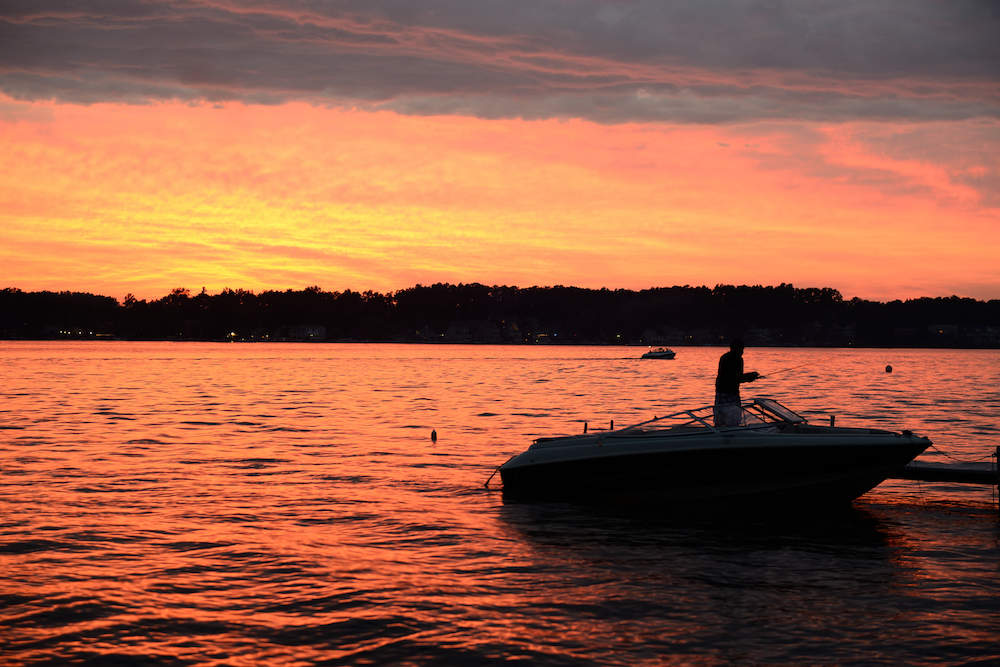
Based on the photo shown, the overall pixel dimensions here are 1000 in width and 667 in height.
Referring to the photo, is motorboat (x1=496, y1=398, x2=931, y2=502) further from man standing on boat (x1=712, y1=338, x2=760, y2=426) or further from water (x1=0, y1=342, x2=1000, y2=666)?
water (x1=0, y1=342, x2=1000, y2=666)

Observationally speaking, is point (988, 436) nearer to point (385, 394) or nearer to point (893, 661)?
point (893, 661)

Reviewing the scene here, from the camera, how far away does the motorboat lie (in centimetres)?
1369

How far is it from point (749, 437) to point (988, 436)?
17223mm

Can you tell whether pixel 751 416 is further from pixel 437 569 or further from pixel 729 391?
pixel 437 569

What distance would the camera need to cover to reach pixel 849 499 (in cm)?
1438

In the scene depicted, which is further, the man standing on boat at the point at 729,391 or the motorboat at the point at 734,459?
the man standing on boat at the point at 729,391

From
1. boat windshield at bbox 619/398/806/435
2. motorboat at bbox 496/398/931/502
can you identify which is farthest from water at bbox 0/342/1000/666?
boat windshield at bbox 619/398/806/435

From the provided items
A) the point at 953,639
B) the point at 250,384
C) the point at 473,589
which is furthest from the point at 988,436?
the point at 250,384

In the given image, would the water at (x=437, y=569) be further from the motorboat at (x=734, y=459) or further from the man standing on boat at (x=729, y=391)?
the man standing on boat at (x=729, y=391)

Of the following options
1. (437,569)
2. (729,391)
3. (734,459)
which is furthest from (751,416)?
(437,569)

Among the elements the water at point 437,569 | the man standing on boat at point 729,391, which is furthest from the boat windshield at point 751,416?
the water at point 437,569

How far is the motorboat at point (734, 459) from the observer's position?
13.7m

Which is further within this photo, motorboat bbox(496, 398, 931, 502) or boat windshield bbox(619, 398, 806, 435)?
boat windshield bbox(619, 398, 806, 435)

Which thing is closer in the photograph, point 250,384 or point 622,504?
point 622,504
